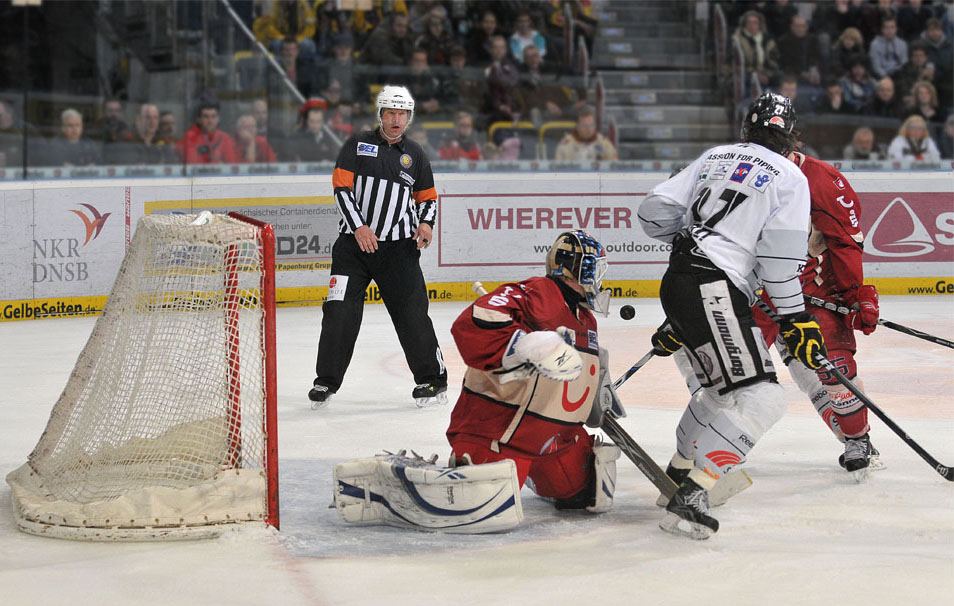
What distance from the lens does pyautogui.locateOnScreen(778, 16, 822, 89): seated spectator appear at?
10617 mm

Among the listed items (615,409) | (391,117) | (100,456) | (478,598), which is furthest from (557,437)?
(391,117)

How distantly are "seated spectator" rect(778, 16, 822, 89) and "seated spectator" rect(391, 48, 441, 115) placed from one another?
3020 mm

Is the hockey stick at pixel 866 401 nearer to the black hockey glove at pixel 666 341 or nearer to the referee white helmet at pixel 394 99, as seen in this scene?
the black hockey glove at pixel 666 341

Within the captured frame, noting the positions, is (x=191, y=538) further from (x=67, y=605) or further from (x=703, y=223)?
(x=703, y=223)

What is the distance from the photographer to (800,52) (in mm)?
10727

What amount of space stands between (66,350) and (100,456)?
11.0ft

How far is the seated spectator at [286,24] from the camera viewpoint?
951 centimetres

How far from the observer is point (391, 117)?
5.74 metres

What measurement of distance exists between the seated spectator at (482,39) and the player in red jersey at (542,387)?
6.49m

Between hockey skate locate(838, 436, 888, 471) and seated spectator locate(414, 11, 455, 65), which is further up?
seated spectator locate(414, 11, 455, 65)

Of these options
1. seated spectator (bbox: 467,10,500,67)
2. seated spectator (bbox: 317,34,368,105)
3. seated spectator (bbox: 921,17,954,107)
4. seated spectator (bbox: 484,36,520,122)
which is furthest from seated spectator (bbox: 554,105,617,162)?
seated spectator (bbox: 921,17,954,107)

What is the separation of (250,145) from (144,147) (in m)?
0.71

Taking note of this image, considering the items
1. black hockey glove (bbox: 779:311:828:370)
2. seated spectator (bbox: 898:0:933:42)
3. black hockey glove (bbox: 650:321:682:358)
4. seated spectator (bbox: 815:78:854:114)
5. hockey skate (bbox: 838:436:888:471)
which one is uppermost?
seated spectator (bbox: 898:0:933:42)

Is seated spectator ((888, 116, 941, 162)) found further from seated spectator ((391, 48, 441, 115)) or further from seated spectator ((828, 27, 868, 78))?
seated spectator ((391, 48, 441, 115))
